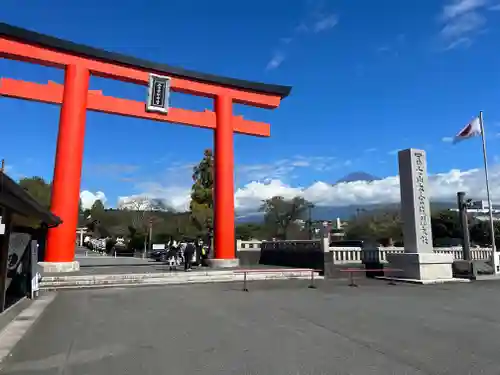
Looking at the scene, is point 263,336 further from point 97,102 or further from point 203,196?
point 203,196

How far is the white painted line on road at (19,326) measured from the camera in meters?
5.75

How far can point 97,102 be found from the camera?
19.1 meters

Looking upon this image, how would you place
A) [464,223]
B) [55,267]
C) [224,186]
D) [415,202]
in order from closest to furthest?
[55,267]
[415,202]
[464,223]
[224,186]

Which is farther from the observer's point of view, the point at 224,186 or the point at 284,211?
the point at 284,211

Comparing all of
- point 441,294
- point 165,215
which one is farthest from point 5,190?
point 165,215

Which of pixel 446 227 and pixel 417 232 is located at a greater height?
pixel 446 227

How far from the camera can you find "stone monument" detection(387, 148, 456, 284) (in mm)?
15961

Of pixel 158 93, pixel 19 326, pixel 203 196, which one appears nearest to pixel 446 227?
pixel 203 196

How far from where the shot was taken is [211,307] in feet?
31.4

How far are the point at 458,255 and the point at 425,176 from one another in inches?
310

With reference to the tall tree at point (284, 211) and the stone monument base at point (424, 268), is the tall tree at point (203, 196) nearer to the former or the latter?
the stone monument base at point (424, 268)

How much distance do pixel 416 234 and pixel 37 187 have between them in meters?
38.5

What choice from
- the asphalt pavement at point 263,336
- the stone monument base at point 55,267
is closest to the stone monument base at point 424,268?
the asphalt pavement at point 263,336

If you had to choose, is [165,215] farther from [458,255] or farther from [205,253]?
[458,255]
